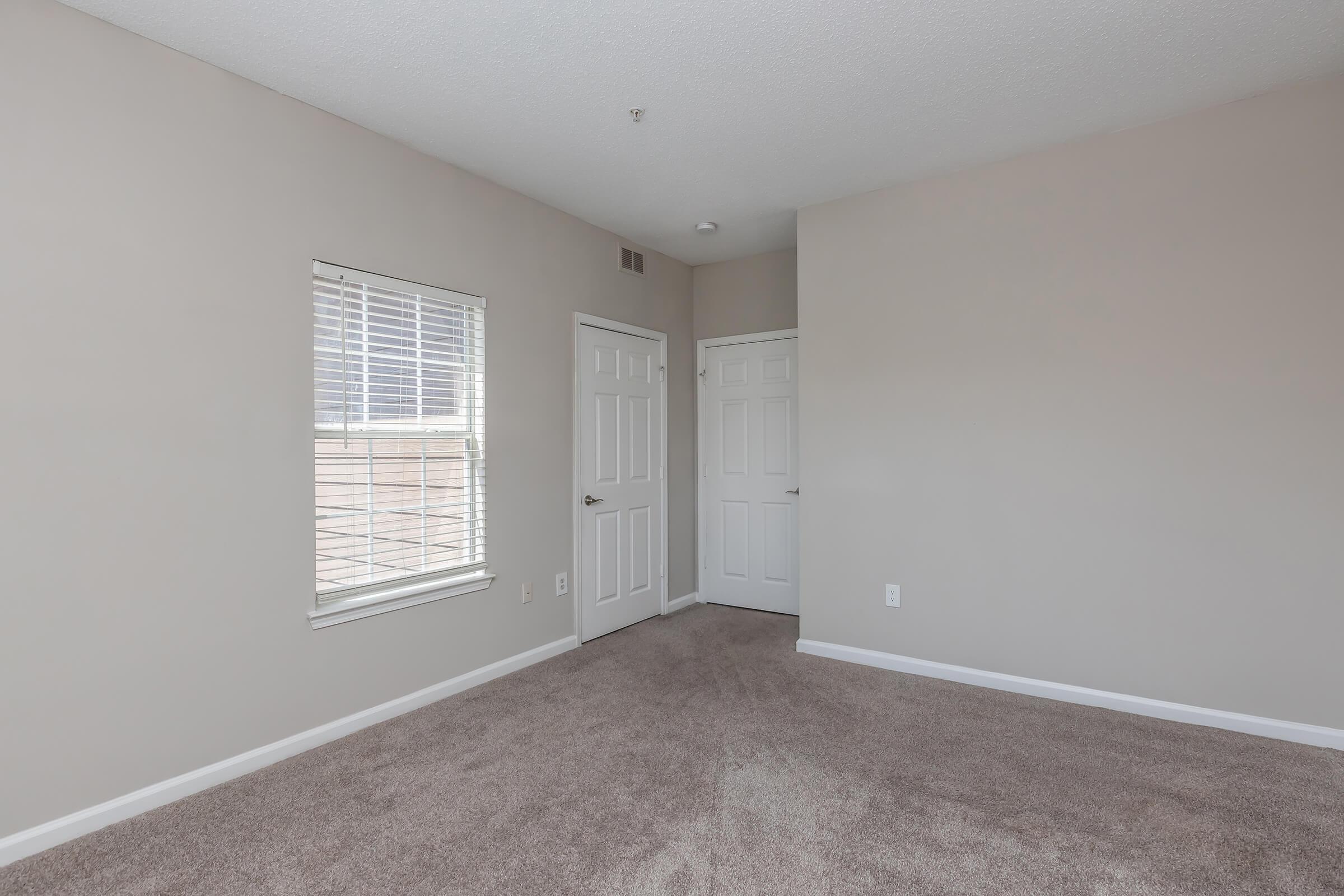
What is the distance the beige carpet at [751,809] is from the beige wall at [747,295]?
2709 mm

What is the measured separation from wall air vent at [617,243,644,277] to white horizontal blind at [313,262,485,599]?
4.29 ft

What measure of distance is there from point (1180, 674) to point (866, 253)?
8.23ft

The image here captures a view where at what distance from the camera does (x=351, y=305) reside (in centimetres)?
286

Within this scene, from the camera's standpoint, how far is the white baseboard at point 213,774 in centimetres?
200

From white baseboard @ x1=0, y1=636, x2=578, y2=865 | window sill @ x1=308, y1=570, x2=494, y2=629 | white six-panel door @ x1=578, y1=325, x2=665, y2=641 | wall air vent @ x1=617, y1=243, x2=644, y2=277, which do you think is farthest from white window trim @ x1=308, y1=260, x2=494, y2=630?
wall air vent @ x1=617, y1=243, x2=644, y2=277

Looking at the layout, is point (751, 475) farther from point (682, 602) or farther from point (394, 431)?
point (394, 431)

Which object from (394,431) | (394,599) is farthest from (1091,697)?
(394,431)

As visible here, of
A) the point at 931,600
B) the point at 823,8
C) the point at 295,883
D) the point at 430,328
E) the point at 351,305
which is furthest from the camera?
the point at 931,600

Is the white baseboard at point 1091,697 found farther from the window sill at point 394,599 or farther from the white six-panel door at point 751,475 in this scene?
the window sill at point 394,599

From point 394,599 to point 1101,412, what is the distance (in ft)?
11.1

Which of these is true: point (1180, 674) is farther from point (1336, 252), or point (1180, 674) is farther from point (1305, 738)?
point (1336, 252)

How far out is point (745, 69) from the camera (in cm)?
244

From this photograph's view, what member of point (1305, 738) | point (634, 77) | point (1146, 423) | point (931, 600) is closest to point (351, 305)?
point (634, 77)

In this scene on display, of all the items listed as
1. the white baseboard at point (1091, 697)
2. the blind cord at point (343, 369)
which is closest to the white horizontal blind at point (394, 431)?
the blind cord at point (343, 369)
